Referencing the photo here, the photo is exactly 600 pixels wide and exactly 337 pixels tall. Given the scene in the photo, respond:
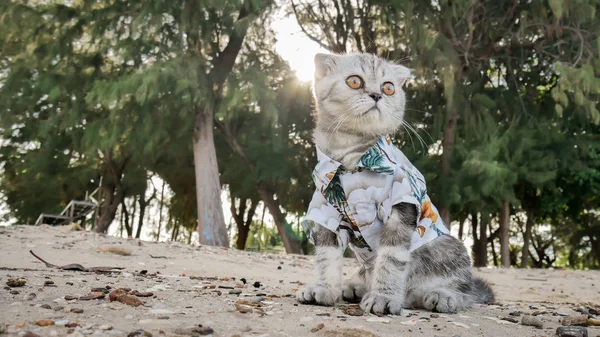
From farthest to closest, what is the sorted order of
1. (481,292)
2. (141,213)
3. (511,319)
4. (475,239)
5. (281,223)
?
(141,213)
(475,239)
(281,223)
(481,292)
(511,319)

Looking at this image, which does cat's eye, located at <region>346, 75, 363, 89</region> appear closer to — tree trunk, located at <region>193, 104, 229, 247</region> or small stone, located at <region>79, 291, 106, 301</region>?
small stone, located at <region>79, 291, 106, 301</region>

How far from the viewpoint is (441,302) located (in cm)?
342

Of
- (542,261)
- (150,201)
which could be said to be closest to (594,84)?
(542,261)

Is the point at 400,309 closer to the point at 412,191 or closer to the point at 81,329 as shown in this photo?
the point at 412,191

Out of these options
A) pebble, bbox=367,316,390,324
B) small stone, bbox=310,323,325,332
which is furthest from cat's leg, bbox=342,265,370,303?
small stone, bbox=310,323,325,332

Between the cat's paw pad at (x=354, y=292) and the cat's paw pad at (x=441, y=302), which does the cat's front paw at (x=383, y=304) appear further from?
the cat's paw pad at (x=354, y=292)

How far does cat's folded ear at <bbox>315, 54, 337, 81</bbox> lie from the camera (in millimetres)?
3645

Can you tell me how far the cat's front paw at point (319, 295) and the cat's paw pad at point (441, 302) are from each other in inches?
21.8

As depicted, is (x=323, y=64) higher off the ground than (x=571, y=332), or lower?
higher

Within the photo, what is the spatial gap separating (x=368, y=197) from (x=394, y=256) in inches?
14.8

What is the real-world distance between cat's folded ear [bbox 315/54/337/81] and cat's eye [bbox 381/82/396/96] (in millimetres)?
380

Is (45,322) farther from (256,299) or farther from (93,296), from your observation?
(256,299)

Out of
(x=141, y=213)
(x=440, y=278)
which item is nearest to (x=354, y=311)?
(x=440, y=278)

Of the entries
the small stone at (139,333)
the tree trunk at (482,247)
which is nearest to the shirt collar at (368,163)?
the small stone at (139,333)
